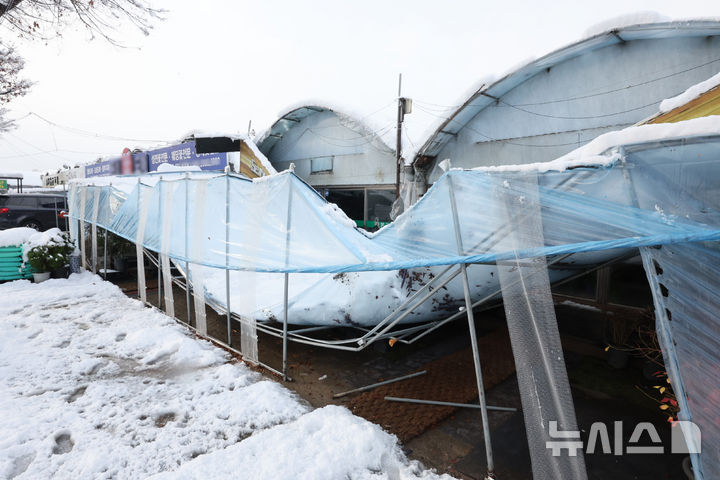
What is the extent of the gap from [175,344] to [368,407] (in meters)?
3.40

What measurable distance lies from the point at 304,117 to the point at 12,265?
35.0 ft

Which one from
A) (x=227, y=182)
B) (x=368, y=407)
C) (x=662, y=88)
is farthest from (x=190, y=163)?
(x=662, y=88)

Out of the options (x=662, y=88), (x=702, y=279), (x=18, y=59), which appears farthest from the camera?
(x=18, y=59)

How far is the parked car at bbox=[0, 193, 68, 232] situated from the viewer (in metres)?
13.5

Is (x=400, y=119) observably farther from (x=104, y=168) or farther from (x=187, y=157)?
(x=104, y=168)

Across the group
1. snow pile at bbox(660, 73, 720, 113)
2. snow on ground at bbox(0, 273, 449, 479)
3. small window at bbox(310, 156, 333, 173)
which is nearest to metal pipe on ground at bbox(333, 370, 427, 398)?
snow on ground at bbox(0, 273, 449, 479)

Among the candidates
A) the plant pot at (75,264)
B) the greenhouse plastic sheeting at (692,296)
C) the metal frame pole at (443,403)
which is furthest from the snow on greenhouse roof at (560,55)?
the plant pot at (75,264)

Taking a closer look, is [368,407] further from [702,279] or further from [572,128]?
[572,128]

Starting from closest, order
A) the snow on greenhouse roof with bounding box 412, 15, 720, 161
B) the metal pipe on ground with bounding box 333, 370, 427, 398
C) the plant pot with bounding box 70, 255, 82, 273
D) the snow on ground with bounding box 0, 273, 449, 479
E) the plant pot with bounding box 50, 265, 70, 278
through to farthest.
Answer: the snow on ground with bounding box 0, 273, 449, 479
the metal pipe on ground with bounding box 333, 370, 427, 398
the snow on greenhouse roof with bounding box 412, 15, 720, 161
the plant pot with bounding box 50, 265, 70, 278
the plant pot with bounding box 70, 255, 82, 273

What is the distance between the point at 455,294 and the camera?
16.0ft

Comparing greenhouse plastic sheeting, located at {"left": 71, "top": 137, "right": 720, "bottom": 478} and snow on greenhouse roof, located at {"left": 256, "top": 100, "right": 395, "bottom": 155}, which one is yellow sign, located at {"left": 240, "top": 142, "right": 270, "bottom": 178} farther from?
greenhouse plastic sheeting, located at {"left": 71, "top": 137, "right": 720, "bottom": 478}

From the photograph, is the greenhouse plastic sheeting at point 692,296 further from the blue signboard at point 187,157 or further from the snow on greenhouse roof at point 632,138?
the blue signboard at point 187,157

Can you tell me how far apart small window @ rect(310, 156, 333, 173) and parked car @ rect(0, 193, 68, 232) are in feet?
31.0

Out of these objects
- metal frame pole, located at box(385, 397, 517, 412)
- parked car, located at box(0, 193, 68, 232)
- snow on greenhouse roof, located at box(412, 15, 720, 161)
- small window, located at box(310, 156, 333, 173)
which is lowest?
metal frame pole, located at box(385, 397, 517, 412)
